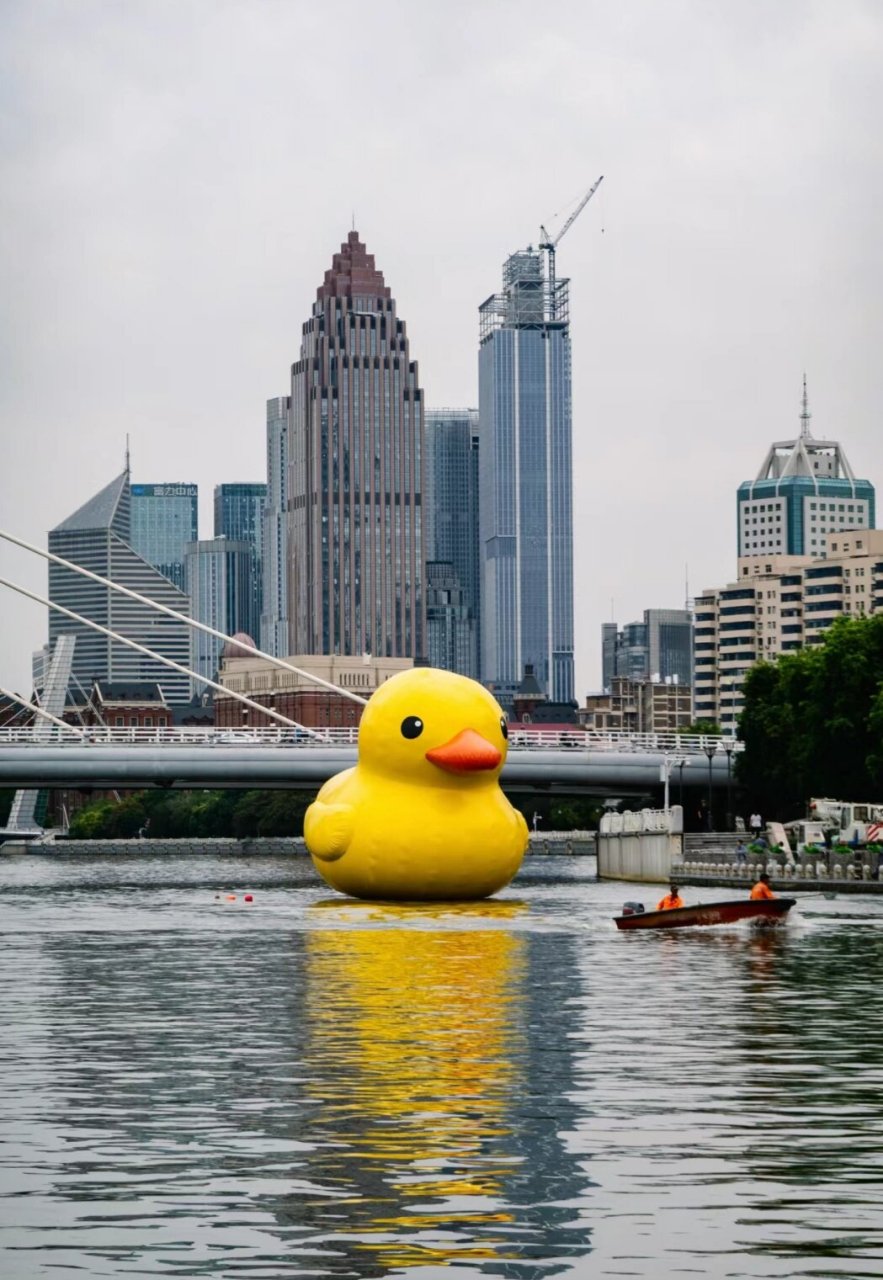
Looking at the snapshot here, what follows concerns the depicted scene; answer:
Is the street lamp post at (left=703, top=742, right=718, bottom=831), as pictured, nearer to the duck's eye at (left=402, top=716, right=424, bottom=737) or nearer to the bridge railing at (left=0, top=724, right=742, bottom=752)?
the bridge railing at (left=0, top=724, right=742, bottom=752)

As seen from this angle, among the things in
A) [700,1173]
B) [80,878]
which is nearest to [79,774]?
[80,878]

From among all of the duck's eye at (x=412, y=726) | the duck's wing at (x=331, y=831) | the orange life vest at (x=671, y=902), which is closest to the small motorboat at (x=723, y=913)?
the orange life vest at (x=671, y=902)

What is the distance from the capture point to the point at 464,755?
56.7 metres

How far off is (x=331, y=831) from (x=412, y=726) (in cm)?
348

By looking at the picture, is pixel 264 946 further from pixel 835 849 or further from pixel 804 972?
pixel 835 849

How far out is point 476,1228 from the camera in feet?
56.6

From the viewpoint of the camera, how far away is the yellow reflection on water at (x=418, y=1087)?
1758 centimetres

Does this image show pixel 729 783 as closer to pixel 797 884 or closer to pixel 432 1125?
pixel 797 884

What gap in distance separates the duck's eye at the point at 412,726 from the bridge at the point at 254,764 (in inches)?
1614

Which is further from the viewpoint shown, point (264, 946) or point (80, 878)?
point (80, 878)

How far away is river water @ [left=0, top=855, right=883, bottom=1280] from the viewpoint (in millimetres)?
16797

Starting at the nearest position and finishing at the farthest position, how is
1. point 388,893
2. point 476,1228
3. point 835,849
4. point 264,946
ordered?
1. point 476,1228
2. point 264,946
3. point 388,893
4. point 835,849

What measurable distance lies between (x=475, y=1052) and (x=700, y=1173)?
869cm

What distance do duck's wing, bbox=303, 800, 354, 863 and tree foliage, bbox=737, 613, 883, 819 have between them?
126ft
